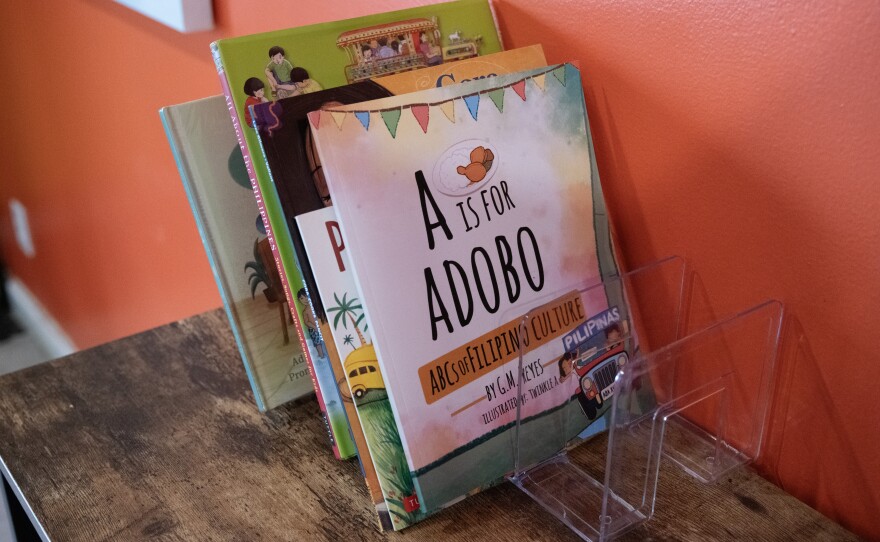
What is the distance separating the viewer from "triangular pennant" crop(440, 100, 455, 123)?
0.72 m

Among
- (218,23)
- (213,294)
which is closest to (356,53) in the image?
(218,23)

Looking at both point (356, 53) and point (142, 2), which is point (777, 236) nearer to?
point (356, 53)

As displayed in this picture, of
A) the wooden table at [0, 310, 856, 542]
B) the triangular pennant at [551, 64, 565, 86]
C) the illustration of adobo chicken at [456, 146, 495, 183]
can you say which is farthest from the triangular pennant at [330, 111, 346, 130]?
the wooden table at [0, 310, 856, 542]

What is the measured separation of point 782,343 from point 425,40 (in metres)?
0.44

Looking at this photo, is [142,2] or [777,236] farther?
[142,2]

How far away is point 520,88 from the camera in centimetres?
75

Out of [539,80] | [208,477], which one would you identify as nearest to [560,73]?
[539,80]

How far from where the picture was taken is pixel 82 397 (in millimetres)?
955

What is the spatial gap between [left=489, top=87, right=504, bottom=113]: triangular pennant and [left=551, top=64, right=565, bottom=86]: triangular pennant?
0.06 meters

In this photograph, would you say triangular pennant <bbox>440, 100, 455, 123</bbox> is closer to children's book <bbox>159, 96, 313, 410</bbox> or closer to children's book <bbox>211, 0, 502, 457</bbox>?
children's book <bbox>211, 0, 502, 457</bbox>

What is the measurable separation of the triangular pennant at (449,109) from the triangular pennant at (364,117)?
0.07m

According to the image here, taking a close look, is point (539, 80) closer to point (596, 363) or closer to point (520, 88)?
point (520, 88)

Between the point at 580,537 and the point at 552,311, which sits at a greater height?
the point at 552,311

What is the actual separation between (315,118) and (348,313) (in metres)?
0.16
